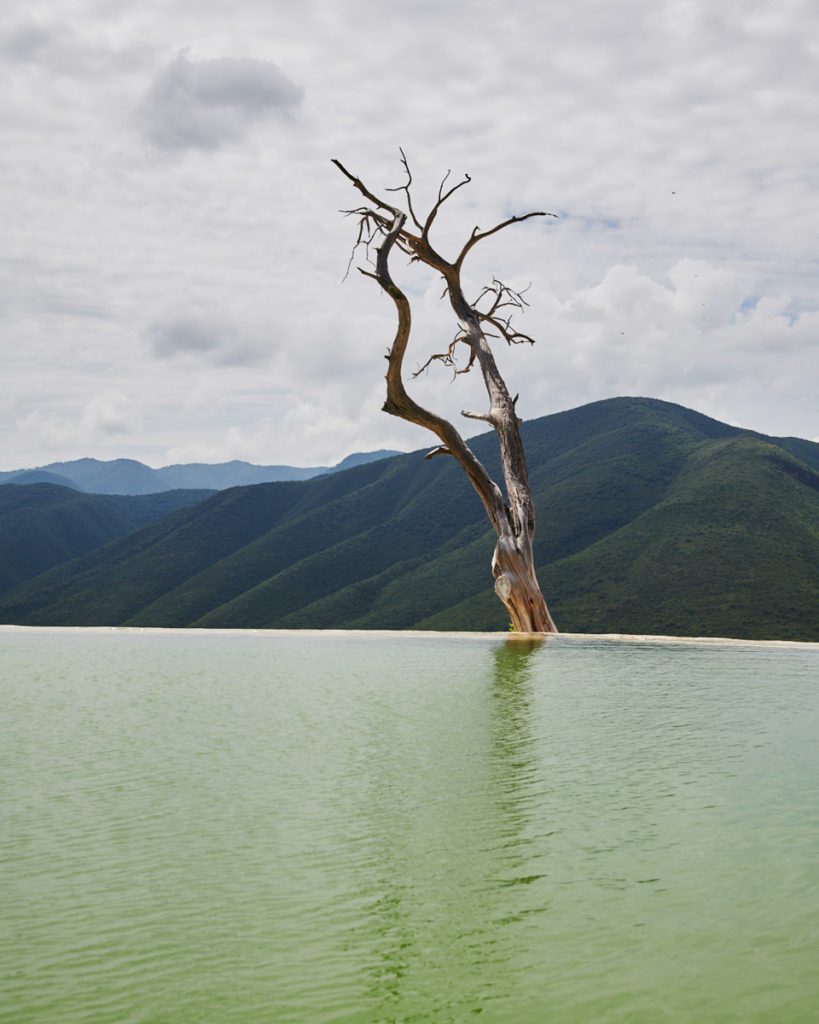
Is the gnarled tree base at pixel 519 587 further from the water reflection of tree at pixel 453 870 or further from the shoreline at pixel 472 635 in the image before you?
the water reflection of tree at pixel 453 870

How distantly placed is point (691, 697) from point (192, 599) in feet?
340

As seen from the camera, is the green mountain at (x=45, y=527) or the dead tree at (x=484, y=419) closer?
the dead tree at (x=484, y=419)

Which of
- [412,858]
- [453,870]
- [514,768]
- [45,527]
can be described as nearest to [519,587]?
[514,768]

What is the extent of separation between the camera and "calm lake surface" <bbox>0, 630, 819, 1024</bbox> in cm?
402

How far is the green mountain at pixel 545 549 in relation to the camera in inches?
2852

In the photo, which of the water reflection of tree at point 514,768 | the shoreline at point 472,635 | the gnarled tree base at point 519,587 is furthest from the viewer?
the gnarled tree base at point 519,587

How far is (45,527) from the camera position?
17000 centimetres

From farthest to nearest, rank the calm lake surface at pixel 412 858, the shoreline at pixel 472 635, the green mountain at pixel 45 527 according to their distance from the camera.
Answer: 1. the green mountain at pixel 45 527
2. the shoreline at pixel 472 635
3. the calm lake surface at pixel 412 858

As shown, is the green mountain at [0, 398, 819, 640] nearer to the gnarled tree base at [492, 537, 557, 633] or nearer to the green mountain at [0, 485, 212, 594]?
the green mountain at [0, 485, 212, 594]

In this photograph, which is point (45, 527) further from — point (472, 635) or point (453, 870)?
point (453, 870)

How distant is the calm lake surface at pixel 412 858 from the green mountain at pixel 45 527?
138 meters

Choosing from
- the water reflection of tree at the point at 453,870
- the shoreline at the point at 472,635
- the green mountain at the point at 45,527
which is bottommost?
the water reflection of tree at the point at 453,870

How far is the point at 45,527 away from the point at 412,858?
175683 millimetres

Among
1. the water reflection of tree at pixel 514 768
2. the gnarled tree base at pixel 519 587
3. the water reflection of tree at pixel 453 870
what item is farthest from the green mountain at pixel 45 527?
the water reflection of tree at pixel 453 870
